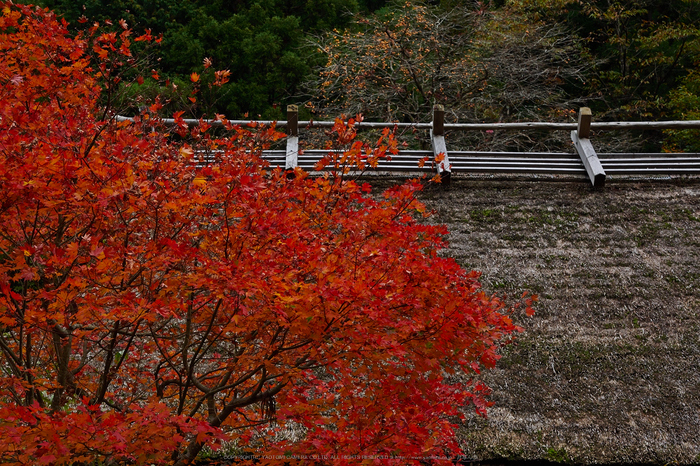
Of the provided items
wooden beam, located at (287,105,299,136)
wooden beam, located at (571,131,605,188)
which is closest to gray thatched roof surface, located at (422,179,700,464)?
wooden beam, located at (571,131,605,188)

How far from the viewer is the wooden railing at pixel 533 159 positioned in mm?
8672

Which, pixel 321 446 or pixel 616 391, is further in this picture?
pixel 616 391

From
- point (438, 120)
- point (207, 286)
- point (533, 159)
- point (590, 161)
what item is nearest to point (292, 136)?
point (438, 120)

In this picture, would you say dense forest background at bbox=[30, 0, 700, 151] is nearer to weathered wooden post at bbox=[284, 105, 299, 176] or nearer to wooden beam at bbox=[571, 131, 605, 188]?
weathered wooden post at bbox=[284, 105, 299, 176]

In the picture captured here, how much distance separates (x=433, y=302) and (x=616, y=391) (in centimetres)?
297

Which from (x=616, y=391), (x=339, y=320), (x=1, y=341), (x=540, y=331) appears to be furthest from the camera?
(x=540, y=331)

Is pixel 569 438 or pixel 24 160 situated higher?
pixel 24 160

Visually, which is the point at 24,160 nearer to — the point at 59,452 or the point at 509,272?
the point at 59,452

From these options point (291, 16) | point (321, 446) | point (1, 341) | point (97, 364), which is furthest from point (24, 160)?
point (291, 16)

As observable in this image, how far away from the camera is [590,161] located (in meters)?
8.69

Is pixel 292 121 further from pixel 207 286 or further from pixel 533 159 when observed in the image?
pixel 207 286

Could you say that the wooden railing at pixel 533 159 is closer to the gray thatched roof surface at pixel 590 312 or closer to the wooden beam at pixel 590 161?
the wooden beam at pixel 590 161

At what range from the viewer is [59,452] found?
3215 millimetres

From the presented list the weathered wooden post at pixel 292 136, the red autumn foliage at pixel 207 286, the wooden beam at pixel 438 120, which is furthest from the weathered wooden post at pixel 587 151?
the red autumn foliage at pixel 207 286
